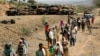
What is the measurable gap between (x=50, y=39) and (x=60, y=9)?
34.5m

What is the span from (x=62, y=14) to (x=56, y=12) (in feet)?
3.44

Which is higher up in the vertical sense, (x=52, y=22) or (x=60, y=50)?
(x=60, y=50)

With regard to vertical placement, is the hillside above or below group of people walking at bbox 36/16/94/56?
below

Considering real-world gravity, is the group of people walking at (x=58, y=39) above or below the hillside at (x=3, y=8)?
above

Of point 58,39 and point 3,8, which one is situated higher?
point 58,39

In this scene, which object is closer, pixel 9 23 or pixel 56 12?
pixel 9 23

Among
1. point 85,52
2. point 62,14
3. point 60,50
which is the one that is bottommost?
point 62,14

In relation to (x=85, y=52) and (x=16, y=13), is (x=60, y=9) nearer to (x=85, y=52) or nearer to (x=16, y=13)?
(x=16, y=13)

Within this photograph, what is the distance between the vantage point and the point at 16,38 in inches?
980

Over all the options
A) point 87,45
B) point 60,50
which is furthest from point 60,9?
point 60,50

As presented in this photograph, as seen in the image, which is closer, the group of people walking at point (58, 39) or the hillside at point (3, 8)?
the group of people walking at point (58, 39)

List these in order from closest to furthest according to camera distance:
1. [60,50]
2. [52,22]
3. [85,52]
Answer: [60,50] → [85,52] → [52,22]

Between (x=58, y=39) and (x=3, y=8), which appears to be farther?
(x=3, y=8)

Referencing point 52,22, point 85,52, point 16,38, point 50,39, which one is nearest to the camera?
point 50,39
